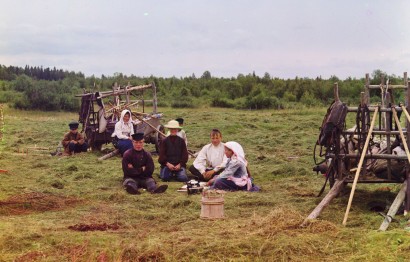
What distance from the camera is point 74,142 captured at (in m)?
16.2

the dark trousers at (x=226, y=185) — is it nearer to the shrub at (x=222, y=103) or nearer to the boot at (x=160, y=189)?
the boot at (x=160, y=189)

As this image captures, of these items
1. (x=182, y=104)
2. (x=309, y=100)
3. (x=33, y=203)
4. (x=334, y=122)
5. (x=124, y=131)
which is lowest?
(x=33, y=203)

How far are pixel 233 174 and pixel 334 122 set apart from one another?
2445 mm

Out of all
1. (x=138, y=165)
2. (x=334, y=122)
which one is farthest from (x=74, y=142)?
(x=334, y=122)

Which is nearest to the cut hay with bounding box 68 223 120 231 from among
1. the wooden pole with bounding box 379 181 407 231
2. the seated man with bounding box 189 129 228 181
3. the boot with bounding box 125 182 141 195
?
the boot with bounding box 125 182 141 195

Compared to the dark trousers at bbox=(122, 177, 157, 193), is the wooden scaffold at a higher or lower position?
higher

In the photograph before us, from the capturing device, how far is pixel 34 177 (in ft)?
41.7

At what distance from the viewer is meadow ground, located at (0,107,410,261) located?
650 cm

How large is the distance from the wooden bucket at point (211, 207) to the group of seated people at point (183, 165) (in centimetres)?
247

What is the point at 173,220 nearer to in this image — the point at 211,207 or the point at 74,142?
the point at 211,207

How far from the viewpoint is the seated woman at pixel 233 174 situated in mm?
10773

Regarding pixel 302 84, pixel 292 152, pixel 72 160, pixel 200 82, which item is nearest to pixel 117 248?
pixel 72 160

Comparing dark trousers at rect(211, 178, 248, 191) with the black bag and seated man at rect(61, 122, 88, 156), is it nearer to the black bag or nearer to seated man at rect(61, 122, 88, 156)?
the black bag

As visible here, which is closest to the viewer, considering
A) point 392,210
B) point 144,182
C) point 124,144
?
point 392,210
